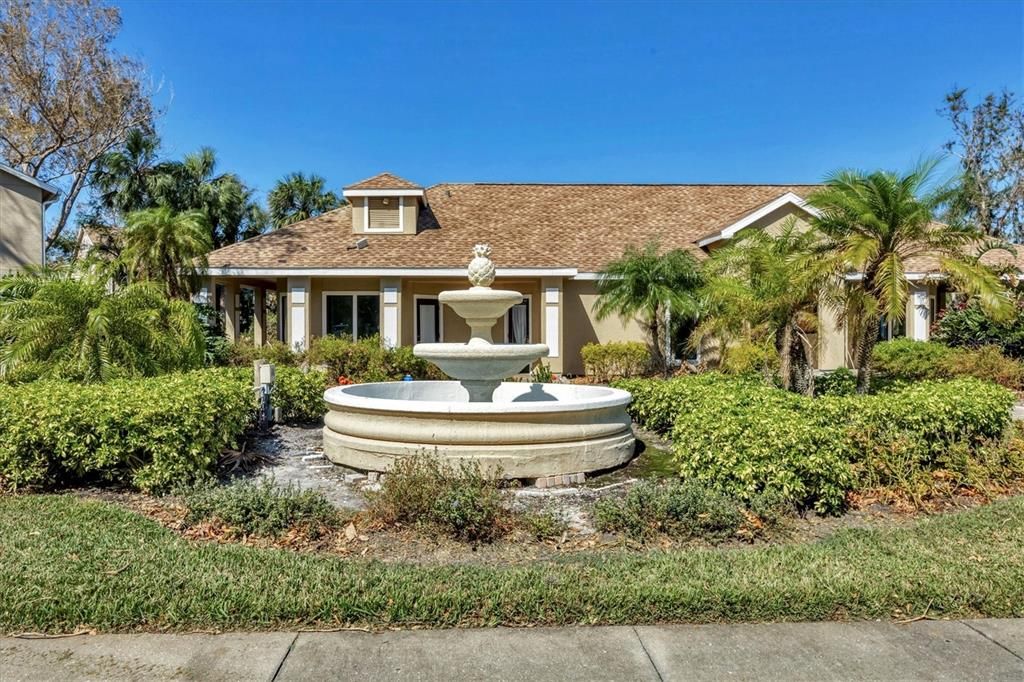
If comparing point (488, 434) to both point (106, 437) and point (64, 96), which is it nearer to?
point (106, 437)

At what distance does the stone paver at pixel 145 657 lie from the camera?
10.3 ft

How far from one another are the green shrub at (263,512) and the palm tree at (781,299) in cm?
729

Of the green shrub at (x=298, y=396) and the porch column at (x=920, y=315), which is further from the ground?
the porch column at (x=920, y=315)

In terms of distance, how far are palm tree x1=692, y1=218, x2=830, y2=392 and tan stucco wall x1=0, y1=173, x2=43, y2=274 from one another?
15982 mm

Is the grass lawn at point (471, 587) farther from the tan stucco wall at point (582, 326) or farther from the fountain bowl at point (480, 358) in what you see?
the tan stucco wall at point (582, 326)

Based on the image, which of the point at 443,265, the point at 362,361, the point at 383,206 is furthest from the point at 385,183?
the point at 362,361

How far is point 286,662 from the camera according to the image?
3281 millimetres

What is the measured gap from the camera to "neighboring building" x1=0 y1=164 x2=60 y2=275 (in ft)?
48.1

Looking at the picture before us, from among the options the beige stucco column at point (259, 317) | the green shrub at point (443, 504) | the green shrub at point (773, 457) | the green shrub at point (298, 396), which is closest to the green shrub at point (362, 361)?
the green shrub at point (298, 396)

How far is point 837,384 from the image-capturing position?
10891 millimetres

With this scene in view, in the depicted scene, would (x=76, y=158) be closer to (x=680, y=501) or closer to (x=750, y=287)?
(x=750, y=287)

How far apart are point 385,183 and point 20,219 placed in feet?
31.9

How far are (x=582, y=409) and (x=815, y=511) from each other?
2.63 m

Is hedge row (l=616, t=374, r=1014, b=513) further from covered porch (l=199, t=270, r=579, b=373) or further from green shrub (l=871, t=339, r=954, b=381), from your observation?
covered porch (l=199, t=270, r=579, b=373)
